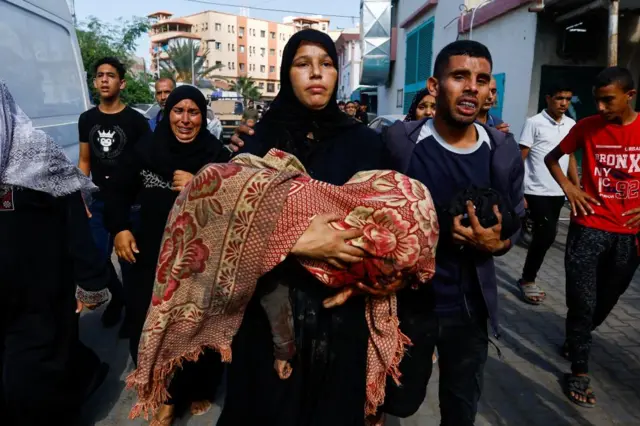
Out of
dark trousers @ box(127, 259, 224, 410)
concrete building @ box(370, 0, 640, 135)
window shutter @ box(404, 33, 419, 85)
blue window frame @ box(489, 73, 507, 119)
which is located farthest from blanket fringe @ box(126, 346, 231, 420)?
window shutter @ box(404, 33, 419, 85)

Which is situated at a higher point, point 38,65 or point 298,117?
point 38,65

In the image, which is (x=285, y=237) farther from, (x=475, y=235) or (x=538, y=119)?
(x=538, y=119)

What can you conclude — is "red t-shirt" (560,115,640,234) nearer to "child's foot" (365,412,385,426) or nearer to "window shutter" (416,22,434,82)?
"child's foot" (365,412,385,426)

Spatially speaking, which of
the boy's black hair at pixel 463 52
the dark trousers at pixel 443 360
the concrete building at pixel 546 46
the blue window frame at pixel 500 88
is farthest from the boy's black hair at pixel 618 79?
the blue window frame at pixel 500 88

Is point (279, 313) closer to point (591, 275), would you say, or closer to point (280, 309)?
point (280, 309)

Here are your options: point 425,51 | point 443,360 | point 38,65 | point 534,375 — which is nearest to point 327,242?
point 443,360

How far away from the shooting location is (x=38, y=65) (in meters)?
4.22

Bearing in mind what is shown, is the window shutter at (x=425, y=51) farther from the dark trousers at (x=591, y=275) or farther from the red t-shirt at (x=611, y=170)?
the dark trousers at (x=591, y=275)

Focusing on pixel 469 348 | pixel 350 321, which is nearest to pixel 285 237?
pixel 350 321

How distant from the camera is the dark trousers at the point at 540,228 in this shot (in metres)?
4.82

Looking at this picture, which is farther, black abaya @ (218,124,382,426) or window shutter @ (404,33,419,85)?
window shutter @ (404,33,419,85)

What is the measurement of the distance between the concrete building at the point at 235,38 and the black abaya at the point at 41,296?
78.4m

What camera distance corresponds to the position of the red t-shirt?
10.1 feet

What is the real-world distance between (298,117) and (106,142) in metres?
2.78
